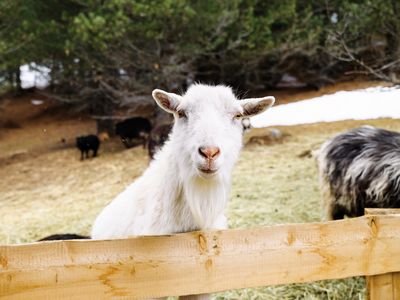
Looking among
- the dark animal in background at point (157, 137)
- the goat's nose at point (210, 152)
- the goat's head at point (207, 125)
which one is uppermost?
the dark animal in background at point (157, 137)

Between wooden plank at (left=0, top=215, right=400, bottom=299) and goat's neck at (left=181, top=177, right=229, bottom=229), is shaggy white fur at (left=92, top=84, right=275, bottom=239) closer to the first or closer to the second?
goat's neck at (left=181, top=177, right=229, bottom=229)

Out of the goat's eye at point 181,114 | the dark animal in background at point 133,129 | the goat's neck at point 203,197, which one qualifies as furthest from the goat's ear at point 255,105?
the dark animal in background at point 133,129

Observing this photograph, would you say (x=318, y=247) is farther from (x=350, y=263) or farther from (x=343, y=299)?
(x=343, y=299)

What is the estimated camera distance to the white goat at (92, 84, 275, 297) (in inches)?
97.5

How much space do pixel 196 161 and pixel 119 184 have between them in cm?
810

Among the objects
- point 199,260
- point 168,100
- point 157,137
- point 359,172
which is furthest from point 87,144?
point 199,260

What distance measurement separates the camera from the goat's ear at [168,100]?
272 cm

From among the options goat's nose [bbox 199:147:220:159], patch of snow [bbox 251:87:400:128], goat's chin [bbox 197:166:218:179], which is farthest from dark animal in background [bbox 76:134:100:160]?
goat's nose [bbox 199:147:220:159]

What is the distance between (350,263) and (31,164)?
43.7 feet

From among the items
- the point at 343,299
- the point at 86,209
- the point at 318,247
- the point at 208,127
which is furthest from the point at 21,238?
the point at 318,247

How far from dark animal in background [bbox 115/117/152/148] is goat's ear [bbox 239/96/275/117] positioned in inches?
490

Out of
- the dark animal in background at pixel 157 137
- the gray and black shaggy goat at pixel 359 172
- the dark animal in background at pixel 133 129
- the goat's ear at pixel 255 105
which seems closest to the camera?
the goat's ear at pixel 255 105

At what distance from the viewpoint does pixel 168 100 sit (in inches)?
109

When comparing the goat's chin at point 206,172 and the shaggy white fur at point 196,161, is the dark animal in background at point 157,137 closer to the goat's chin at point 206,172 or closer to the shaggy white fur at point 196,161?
the shaggy white fur at point 196,161
